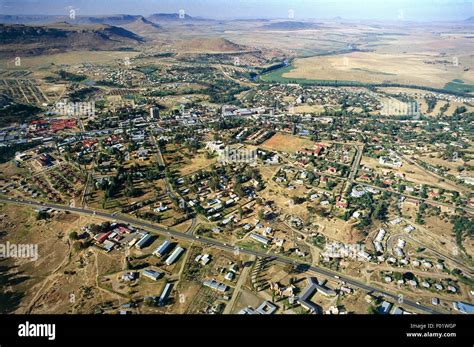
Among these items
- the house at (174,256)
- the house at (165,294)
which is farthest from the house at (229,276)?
the house at (174,256)

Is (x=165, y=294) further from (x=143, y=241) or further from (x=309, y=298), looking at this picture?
(x=309, y=298)

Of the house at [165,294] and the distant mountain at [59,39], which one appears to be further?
the distant mountain at [59,39]

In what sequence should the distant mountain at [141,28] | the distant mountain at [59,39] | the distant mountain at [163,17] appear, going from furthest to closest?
1. the distant mountain at [163,17]
2. the distant mountain at [141,28]
3. the distant mountain at [59,39]

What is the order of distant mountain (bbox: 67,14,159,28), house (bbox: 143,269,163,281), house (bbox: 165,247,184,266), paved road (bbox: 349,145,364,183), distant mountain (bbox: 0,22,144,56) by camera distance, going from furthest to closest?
distant mountain (bbox: 67,14,159,28) < distant mountain (bbox: 0,22,144,56) < paved road (bbox: 349,145,364,183) < house (bbox: 165,247,184,266) < house (bbox: 143,269,163,281)

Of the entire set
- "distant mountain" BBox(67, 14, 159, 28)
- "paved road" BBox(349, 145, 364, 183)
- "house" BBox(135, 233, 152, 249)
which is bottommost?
"house" BBox(135, 233, 152, 249)

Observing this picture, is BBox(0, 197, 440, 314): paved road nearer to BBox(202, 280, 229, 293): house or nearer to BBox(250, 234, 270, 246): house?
BBox(250, 234, 270, 246): house

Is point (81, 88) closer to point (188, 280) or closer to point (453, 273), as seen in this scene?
point (188, 280)

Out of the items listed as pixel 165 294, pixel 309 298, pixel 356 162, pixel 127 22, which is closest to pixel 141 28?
pixel 127 22

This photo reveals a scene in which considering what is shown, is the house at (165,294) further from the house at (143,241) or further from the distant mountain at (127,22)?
the distant mountain at (127,22)

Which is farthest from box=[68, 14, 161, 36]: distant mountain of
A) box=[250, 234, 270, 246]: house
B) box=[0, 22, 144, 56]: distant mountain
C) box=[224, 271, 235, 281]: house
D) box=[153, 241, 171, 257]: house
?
box=[224, 271, 235, 281]: house
